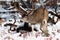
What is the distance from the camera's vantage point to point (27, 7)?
193cm

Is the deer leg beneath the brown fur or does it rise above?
beneath

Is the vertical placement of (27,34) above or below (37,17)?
below

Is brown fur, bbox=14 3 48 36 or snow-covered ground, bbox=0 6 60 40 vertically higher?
brown fur, bbox=14 3 48 36

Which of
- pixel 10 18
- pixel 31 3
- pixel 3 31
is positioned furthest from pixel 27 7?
pixel 3 31

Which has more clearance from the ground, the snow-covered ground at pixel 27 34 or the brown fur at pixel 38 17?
the brown fur at pixel 38 17

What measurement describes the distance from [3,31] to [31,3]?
0.40m

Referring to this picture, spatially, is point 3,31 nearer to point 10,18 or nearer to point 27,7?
point 10,18

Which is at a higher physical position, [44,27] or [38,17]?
[38,17]

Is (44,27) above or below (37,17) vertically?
below

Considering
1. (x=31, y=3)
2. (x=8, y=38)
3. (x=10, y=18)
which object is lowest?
(x=8, y=38)

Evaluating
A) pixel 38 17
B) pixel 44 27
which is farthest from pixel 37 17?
pixel 44 27

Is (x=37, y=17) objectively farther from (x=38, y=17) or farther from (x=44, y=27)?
(x=44, y=27)

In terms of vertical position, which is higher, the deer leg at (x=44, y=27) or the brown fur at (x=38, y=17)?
the brown fur at (x=38, y=17)

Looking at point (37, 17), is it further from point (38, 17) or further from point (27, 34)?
point (27, 34)
